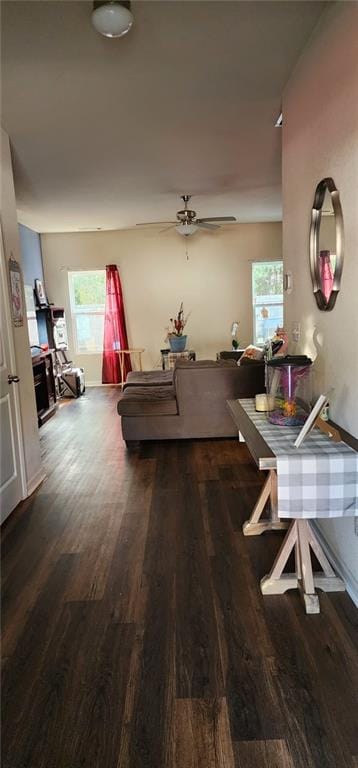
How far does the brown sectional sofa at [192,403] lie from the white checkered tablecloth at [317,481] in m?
2.47

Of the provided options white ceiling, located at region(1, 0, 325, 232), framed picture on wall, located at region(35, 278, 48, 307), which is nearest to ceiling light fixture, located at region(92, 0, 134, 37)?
white ceiling, located at region(1, 0, 325, 232)

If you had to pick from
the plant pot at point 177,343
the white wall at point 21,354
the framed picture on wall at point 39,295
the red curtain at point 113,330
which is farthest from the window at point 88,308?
the white wall at point 21,354

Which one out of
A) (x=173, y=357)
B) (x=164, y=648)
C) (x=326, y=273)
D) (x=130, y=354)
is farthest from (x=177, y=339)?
(x=164, y=648)

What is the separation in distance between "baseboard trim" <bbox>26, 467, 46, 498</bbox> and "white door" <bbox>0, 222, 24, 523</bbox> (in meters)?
0.16

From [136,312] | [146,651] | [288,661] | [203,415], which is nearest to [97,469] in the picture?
[203,415]

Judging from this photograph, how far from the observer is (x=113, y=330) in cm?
759

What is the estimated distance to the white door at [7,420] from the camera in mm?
3008

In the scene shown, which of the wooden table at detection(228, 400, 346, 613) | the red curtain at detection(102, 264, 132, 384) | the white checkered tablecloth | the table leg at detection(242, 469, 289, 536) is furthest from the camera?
the red curtain at detection(102, 264, 132, 384)

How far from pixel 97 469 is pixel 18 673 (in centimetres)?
219

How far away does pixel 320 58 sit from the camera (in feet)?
7.23

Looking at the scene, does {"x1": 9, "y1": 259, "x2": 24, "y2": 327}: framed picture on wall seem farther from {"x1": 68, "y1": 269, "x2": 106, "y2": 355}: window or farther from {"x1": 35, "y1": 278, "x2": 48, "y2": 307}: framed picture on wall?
{"x1": 68, "y1": 269, "x2": 106, "y2": 355}: window

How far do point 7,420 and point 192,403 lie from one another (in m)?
1.81

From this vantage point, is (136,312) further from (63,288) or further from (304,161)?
(304,161)

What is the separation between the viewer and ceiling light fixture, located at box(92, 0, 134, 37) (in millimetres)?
1853
